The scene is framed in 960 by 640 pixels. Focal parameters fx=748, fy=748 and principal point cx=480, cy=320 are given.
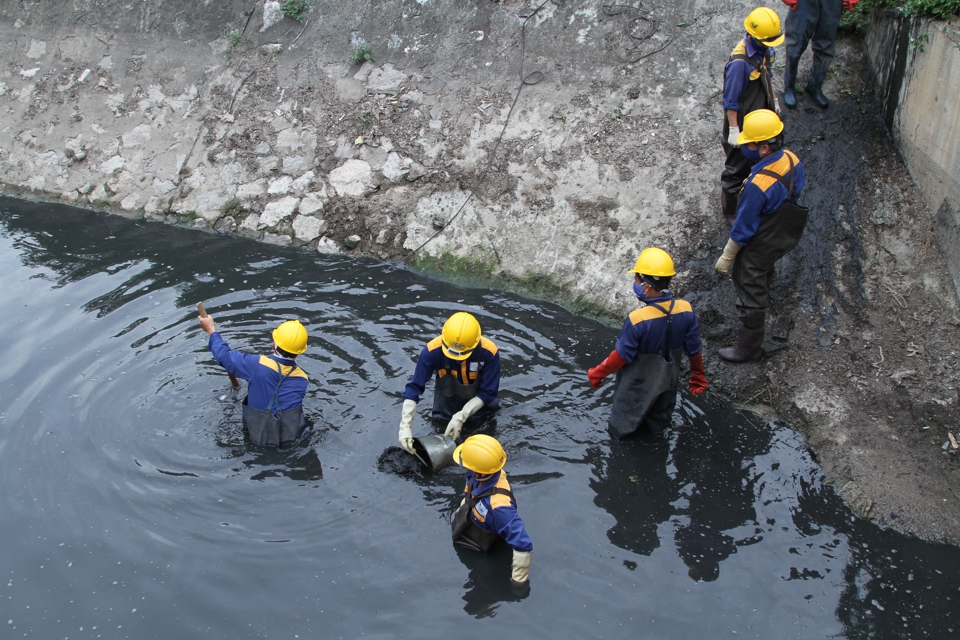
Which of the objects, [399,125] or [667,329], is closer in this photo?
[667,329]

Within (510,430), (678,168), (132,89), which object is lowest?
(510,430)

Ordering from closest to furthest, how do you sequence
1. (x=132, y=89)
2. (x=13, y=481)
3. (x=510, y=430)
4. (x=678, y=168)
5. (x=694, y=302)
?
(x=13, y=481)
(x=510, y=430)
(x=694, y=302)
(x=678, y=168)
(x=132, y=89)

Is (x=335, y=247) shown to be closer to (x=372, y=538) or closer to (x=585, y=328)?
(x=585, y=328)

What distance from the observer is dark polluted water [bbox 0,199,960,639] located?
512cm

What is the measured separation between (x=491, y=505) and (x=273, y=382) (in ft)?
7.25

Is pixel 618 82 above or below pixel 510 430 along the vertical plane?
above

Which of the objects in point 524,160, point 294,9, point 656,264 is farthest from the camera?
point 294,9

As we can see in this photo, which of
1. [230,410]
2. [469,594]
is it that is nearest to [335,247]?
[230,410]

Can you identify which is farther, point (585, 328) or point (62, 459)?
point (585, 328)

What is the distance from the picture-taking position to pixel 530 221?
9211mm

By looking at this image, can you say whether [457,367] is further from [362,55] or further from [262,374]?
[362,55]

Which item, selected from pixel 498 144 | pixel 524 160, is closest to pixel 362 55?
pixel 498 144

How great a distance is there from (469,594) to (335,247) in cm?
554

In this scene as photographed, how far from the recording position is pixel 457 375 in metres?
6.39
